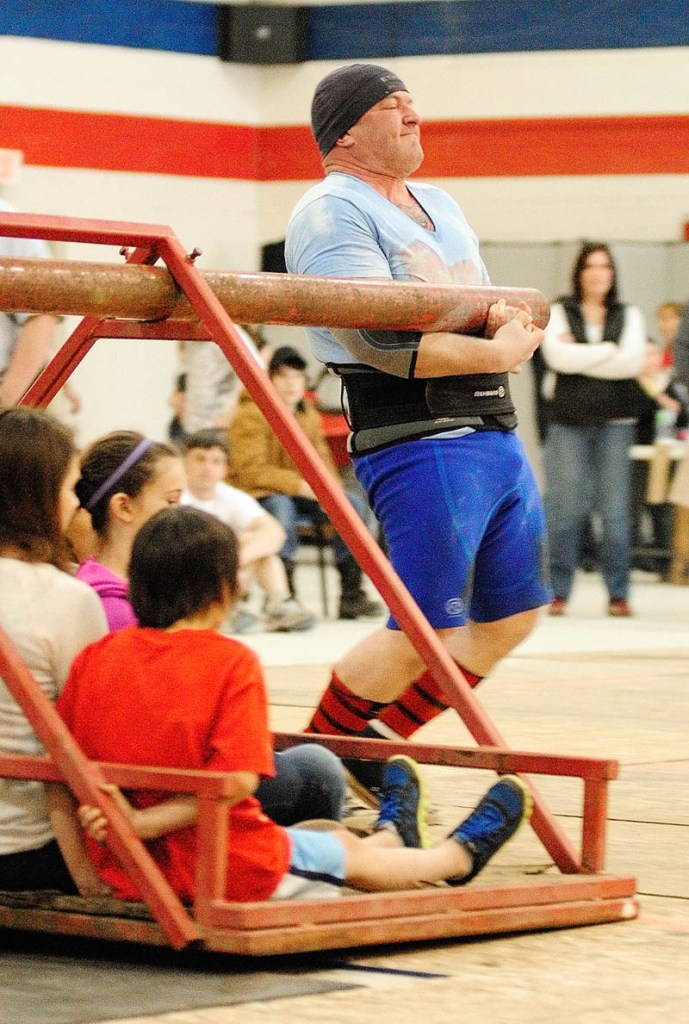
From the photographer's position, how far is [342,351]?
4.15 metres

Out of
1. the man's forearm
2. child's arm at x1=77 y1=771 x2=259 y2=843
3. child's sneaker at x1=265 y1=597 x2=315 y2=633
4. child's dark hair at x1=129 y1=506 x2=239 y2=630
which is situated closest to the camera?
child's arm at x1=77 y1=771 x2=259 y2=843

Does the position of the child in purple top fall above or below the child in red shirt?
above

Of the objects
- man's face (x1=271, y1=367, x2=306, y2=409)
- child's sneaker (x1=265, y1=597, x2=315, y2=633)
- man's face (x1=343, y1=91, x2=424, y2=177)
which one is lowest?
child's sneaker (x1=265, y1=597, x2=315, y2=633)

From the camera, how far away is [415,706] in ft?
14.0

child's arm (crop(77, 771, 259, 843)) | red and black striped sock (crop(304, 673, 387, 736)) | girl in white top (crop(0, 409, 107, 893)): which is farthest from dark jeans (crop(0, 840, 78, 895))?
red and black striped sock (crop(304, 673, 387, 736))

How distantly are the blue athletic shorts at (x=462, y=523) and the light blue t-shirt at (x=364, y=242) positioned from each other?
0.25 metres

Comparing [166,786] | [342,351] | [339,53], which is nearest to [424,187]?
[342,351]

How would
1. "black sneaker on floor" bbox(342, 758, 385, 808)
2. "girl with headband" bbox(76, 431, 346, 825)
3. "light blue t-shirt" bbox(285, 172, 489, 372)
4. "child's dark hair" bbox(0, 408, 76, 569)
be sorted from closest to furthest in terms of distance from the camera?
"child's dark hair" bbox(0, 408, 76, 569), "girl with headband" bbox(76, 431, 346, 825), "light blue t-shirt" bbox(285, 172, 489, 372), "black sneaker on floor" bbox(342, 758, 385, 808)

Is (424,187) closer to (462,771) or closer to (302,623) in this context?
(462,771)

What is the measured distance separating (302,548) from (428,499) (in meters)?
11.3

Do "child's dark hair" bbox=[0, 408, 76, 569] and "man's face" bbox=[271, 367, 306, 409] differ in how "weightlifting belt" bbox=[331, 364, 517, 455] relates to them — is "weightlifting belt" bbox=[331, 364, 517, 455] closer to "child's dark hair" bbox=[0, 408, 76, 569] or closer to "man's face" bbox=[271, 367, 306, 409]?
"child's dark hair" bbox=[0, 408, 76, 569]

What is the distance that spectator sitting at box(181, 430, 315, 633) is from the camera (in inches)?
355

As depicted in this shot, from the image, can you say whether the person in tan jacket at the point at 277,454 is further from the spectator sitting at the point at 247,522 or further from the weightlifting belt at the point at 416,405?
the weightlifting belt at the point at 416,405

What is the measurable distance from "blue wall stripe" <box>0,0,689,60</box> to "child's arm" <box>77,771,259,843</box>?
1262 centimetres
